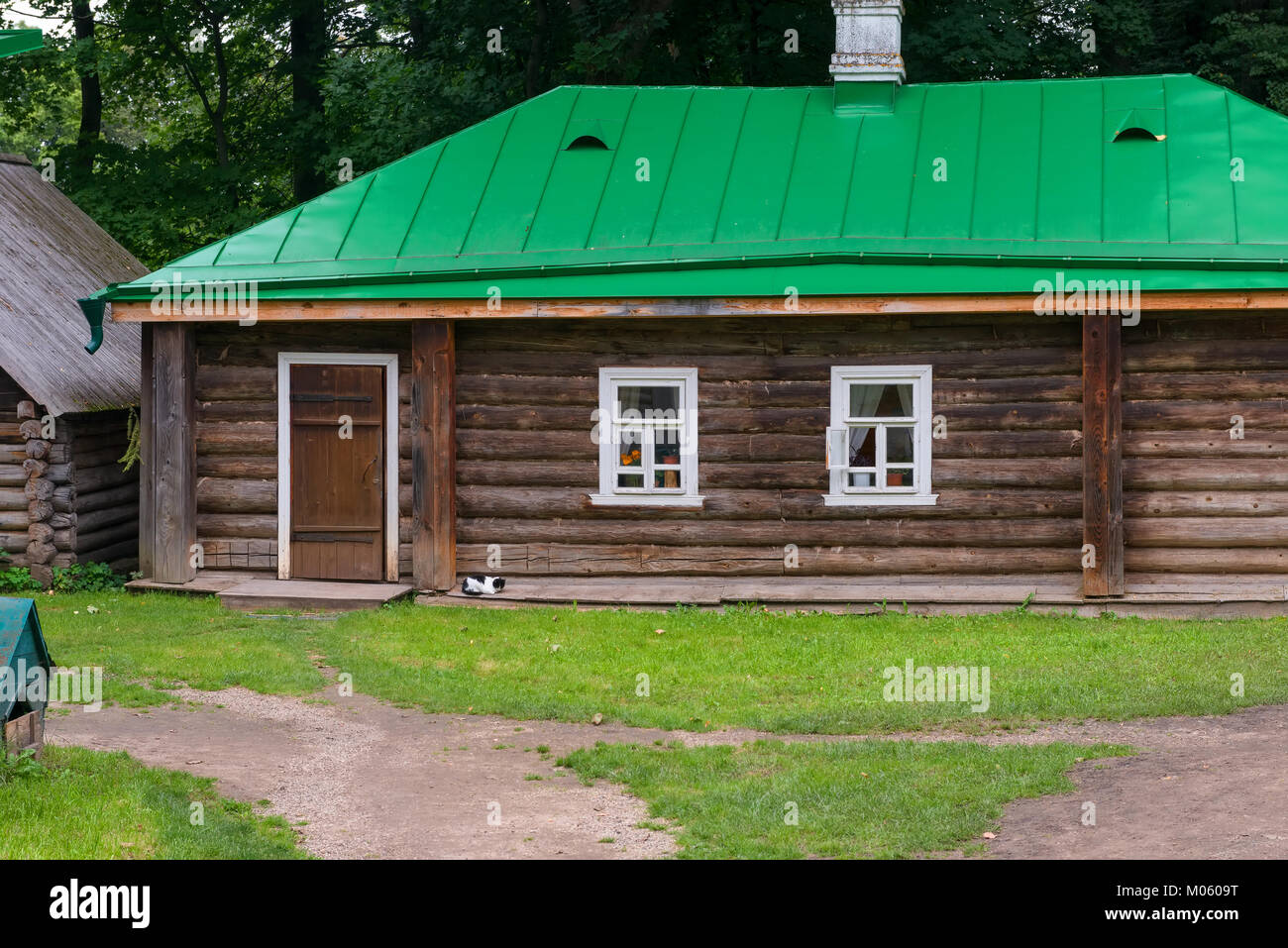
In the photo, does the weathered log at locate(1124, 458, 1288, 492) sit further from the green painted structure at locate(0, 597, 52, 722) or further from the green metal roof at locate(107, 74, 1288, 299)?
the green painted structure at locate(0, 597, 52, 722)

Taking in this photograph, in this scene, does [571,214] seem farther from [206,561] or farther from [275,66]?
[275,66]

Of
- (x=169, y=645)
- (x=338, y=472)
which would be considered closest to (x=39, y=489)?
(x=338, y=472)

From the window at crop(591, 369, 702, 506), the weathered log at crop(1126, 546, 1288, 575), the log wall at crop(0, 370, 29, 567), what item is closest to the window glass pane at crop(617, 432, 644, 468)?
the window at crop(591, 369, 702, 506)

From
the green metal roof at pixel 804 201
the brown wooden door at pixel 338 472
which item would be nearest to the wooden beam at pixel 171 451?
the green metal roof at pixel 804 201

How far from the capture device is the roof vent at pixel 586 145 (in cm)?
1734

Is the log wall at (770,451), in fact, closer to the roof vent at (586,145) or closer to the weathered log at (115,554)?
the roof vent at (586,145)

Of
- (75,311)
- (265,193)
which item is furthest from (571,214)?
(265,193)

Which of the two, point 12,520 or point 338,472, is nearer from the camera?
point 338,472

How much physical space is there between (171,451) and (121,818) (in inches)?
330

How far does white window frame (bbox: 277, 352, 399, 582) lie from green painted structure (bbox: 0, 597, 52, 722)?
6.85 metres

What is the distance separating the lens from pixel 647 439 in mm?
15852

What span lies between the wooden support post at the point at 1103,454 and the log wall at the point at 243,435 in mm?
6661

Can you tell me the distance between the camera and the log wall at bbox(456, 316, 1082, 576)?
50.1ft

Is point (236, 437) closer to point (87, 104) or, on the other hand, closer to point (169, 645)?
point (169, 645)
